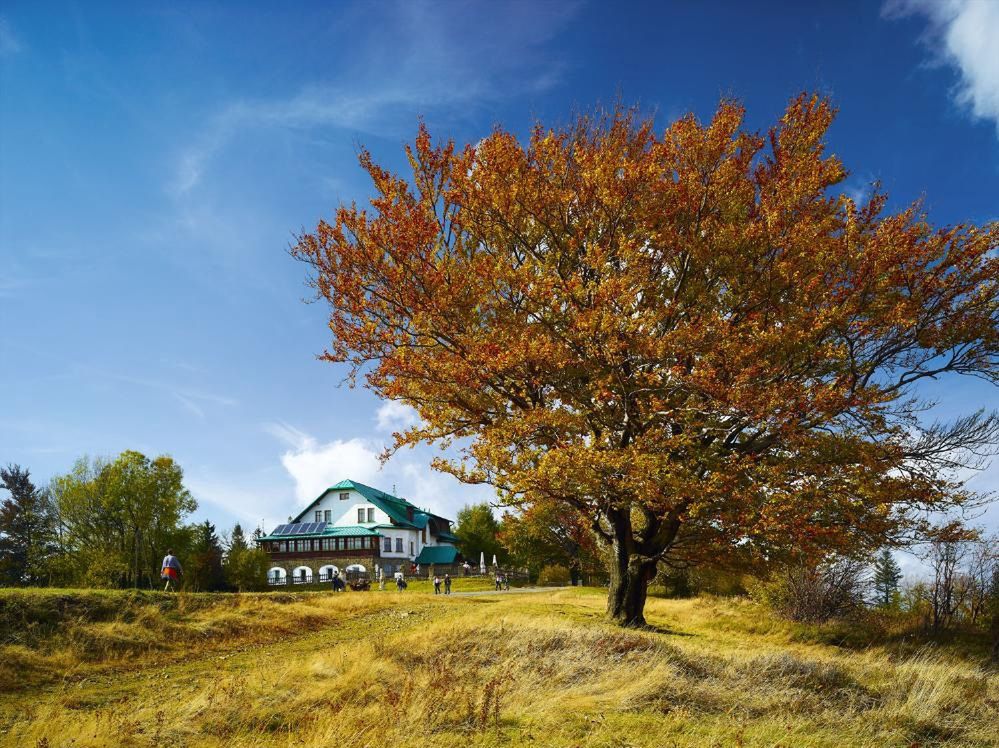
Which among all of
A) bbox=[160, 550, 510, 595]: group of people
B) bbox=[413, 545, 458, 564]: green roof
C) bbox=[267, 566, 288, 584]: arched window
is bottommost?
bbox=[267, 566, 288, 584]: arched window

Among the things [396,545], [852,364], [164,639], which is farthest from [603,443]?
[396,545]

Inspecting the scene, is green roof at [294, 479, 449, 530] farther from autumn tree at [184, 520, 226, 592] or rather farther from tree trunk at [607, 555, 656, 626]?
tree trunk at [607, 555, 656, 626]

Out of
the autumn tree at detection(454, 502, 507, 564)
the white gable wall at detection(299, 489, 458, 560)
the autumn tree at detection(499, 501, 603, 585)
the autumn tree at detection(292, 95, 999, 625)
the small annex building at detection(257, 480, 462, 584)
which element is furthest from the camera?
the autumn tree at detection(454, 502, 507, 564)

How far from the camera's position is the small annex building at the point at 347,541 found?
62.7 m

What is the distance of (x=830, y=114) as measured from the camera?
15.9 m

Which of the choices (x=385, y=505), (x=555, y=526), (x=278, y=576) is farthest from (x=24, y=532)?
(x=555, y=526)

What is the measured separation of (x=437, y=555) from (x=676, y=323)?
5884cm

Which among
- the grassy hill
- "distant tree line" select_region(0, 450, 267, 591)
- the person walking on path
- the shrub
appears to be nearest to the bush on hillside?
the grassy hill

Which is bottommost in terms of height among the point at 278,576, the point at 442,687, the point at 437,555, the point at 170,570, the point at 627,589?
the point at 278,576

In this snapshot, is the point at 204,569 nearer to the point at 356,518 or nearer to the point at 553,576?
the point at 356,518

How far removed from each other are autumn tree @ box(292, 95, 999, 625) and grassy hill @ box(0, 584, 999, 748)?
10.5 feet

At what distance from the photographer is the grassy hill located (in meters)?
7.75

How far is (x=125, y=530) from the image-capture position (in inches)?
2021

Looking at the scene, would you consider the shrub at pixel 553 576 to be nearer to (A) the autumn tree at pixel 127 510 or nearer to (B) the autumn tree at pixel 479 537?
(B) the autumn tree at pixel 479 537
